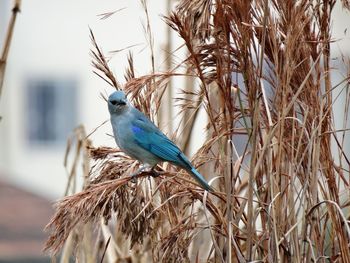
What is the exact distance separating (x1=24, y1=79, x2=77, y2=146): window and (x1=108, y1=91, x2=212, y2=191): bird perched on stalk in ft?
43.6

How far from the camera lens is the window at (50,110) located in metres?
17.2

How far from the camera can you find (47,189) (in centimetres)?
1764

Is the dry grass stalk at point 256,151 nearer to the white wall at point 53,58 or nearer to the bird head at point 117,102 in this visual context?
the bird head at point 117,102

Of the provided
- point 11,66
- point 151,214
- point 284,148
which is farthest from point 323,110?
point 11,66

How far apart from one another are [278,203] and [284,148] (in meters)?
0.19

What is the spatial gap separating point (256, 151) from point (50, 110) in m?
14.1

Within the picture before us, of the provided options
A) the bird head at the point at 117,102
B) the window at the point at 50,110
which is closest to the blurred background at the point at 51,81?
the window at the point at 50,110

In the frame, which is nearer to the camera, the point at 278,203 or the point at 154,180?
the point at 278,203

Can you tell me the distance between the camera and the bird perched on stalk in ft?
12.2

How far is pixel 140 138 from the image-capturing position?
3.80 meters

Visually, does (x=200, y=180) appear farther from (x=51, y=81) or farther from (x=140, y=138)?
(x=51, y=81)

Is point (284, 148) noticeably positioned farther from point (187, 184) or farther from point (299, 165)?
point (187, 184)

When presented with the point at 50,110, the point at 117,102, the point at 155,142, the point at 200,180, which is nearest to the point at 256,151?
the point at 200,180

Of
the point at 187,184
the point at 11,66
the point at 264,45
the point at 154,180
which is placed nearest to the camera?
the point at 264,45
